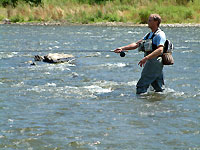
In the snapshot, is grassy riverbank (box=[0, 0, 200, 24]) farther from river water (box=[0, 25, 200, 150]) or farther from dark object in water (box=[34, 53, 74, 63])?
river water (box=[0, 25, 200, 150])

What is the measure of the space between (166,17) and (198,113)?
30.7 meters

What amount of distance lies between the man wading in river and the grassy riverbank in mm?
28319

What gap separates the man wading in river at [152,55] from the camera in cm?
890

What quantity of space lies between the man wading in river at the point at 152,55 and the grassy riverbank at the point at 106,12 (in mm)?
28319

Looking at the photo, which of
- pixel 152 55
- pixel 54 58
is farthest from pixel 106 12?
pixel 152 55

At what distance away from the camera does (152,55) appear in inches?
350

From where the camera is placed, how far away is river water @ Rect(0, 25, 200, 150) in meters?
6.74

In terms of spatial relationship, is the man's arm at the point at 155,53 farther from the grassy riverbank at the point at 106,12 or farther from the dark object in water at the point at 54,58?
the grassy riverbank at the point at 106,12

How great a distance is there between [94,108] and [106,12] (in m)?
32.2

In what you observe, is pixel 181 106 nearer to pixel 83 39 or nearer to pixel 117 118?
pixel 117 118

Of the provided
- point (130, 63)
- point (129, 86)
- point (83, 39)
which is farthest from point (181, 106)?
point (83, 39)

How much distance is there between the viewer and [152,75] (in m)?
9.44

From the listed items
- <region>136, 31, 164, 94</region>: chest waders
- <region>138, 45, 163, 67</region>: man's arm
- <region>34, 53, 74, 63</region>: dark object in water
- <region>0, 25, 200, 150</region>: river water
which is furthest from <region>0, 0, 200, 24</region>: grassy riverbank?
<region>138, 45, 163, 67</region>: man's arm

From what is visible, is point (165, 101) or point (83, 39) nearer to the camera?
point (165, 101)
